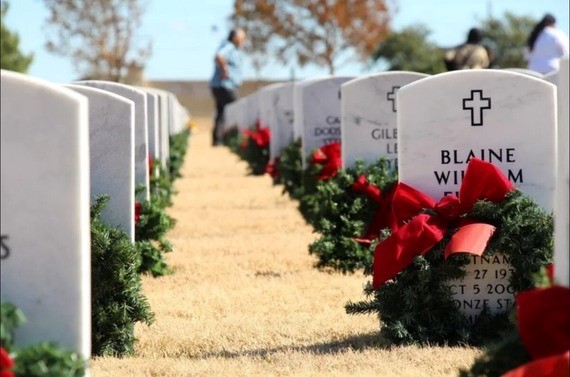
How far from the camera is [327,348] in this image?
6.31 metres

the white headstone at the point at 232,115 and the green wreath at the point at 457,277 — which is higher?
the white headstone at the point at 232,115

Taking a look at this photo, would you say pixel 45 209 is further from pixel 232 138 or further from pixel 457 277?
pixel 232 138

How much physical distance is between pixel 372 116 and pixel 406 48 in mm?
62783

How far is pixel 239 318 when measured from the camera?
719 centimetres

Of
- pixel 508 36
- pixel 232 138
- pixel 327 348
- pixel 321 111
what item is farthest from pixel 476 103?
pixel 508 36

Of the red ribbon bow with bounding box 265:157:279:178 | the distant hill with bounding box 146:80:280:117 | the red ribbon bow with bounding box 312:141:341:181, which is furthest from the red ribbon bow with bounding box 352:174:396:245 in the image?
the distant hill with bounding box 146:80:280:117

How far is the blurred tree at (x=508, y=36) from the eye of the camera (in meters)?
65.2

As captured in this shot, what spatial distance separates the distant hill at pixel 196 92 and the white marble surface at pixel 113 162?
2788 inches

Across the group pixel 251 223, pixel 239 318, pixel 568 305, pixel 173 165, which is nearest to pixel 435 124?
pixel 239 318

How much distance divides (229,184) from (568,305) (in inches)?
545

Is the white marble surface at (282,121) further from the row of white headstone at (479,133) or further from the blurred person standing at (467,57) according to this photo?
the row of white headstone at (479,133)

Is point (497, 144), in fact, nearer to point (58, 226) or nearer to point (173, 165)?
point (58, 226)

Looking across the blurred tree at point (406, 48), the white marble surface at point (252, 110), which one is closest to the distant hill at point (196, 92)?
the blurred tree at point (406, 48)

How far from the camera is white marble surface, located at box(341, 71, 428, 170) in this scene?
902cm
